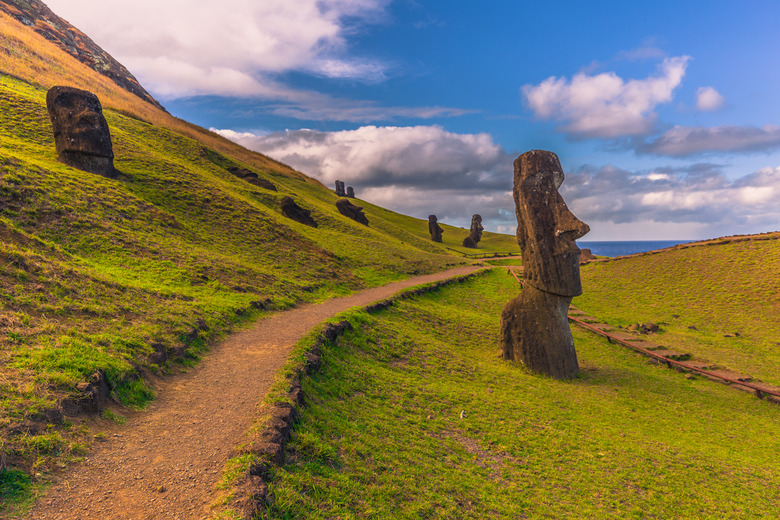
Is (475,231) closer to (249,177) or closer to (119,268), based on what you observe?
(249,177)

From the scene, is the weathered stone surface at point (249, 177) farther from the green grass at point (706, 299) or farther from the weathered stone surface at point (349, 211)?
the green grass at point (706, 299)

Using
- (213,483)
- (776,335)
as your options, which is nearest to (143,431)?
(213,483)

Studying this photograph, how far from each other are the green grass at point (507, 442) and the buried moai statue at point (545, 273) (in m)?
0.99

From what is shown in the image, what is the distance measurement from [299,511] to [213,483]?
57.0 inches

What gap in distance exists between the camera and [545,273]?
15945 mm

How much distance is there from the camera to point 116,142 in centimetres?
3606

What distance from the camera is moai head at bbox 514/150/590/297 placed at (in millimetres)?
15625

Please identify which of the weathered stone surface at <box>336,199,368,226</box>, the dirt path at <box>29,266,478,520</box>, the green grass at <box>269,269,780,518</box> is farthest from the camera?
the weathered stone surface at <box>336,199,368,226</box>

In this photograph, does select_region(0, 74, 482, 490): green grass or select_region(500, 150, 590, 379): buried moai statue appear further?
select_region(500, 150, 590, 379): buried moai statue

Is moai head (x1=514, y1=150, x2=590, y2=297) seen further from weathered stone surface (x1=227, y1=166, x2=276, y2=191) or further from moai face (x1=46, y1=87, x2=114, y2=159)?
weathered stone surface (x1=227, y1=166, x2=276, y2=191)

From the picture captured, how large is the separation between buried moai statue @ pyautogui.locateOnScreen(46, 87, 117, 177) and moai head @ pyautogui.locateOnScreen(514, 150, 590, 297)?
1134 inches

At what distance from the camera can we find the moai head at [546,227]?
15625 millimetres

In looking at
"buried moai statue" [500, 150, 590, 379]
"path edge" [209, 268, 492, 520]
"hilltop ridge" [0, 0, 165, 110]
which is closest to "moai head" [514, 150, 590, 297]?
"buried moai statue" [500, 150, 590, 379]

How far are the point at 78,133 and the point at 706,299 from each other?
46.0m
